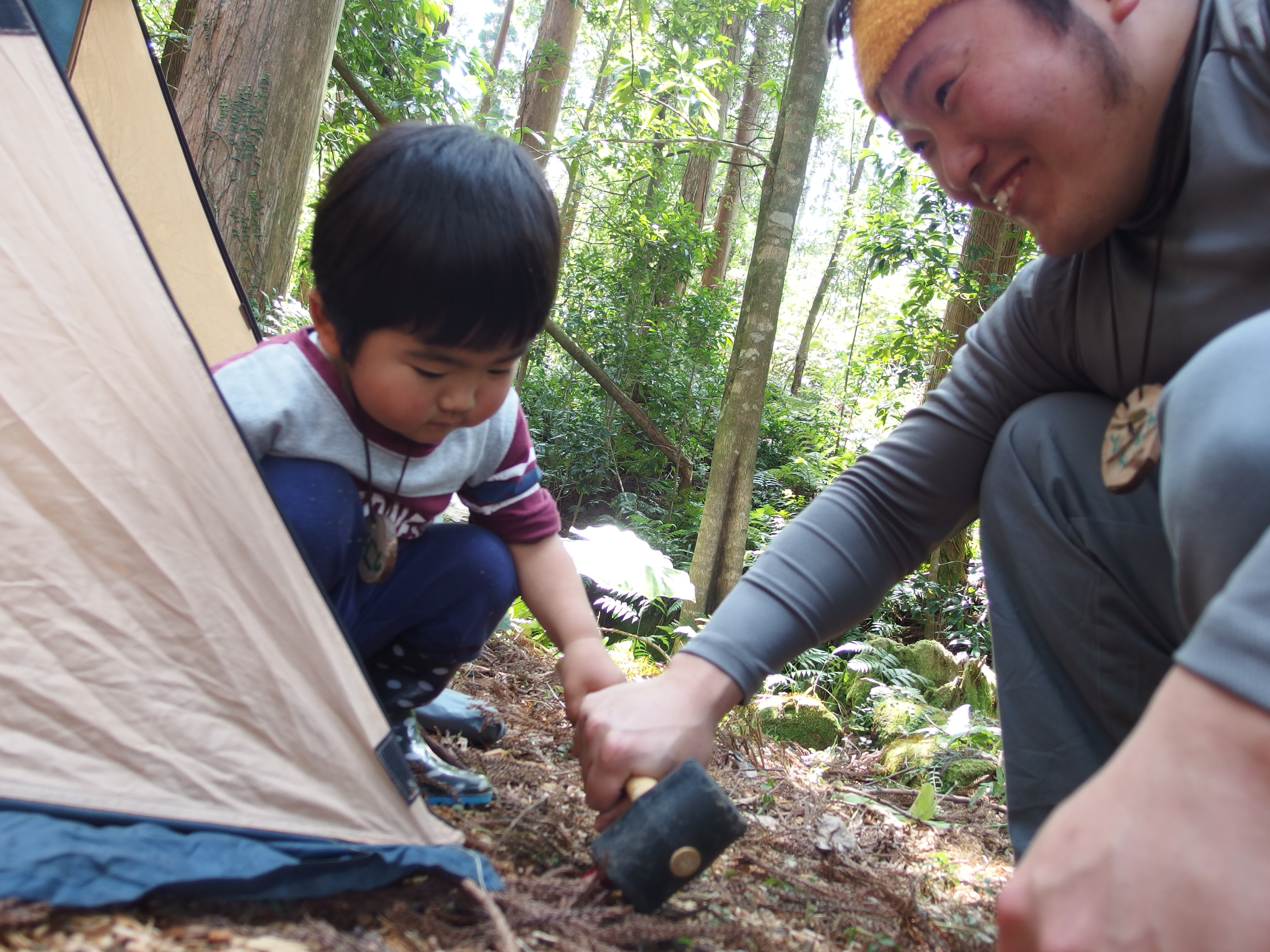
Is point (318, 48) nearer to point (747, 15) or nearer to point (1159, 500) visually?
point (1159, 500)

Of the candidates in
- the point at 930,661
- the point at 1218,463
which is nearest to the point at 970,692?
the point at 930,661

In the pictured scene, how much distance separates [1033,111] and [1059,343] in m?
0.43

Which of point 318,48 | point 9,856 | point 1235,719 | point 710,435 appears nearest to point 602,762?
point 9,856

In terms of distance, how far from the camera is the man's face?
1163 millimetres

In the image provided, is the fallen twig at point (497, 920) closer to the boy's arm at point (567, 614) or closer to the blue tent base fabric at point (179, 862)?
the blue tent base fabric at point (179, 862)

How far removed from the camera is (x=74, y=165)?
1.11 meters

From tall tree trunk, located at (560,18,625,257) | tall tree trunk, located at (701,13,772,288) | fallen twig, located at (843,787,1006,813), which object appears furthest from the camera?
tall tree trunk, located at (701,13,772,288)

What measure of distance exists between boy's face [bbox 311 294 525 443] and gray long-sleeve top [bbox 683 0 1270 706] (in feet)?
1.68

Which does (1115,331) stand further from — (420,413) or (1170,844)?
(420,413)

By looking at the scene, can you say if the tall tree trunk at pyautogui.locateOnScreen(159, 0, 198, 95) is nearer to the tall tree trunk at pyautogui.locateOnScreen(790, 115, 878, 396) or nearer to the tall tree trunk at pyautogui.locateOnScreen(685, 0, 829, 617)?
the tall tree trunk at pyautogui.locateOnScreen(685, 0, 829, 617)

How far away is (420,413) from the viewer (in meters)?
1.34

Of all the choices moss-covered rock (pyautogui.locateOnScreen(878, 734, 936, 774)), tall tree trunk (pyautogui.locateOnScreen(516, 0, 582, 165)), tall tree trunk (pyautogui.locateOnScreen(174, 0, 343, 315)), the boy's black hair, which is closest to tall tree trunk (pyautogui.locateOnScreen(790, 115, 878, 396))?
tall tree trunk (pyautogui.locateOnScreen(516, 0, 582, 165))

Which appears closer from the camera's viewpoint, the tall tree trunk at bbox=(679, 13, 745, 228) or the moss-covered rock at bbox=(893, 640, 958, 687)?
the moss-covered rock at bbox=(893, 640, 958, 687)

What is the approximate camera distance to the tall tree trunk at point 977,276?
193 inches
